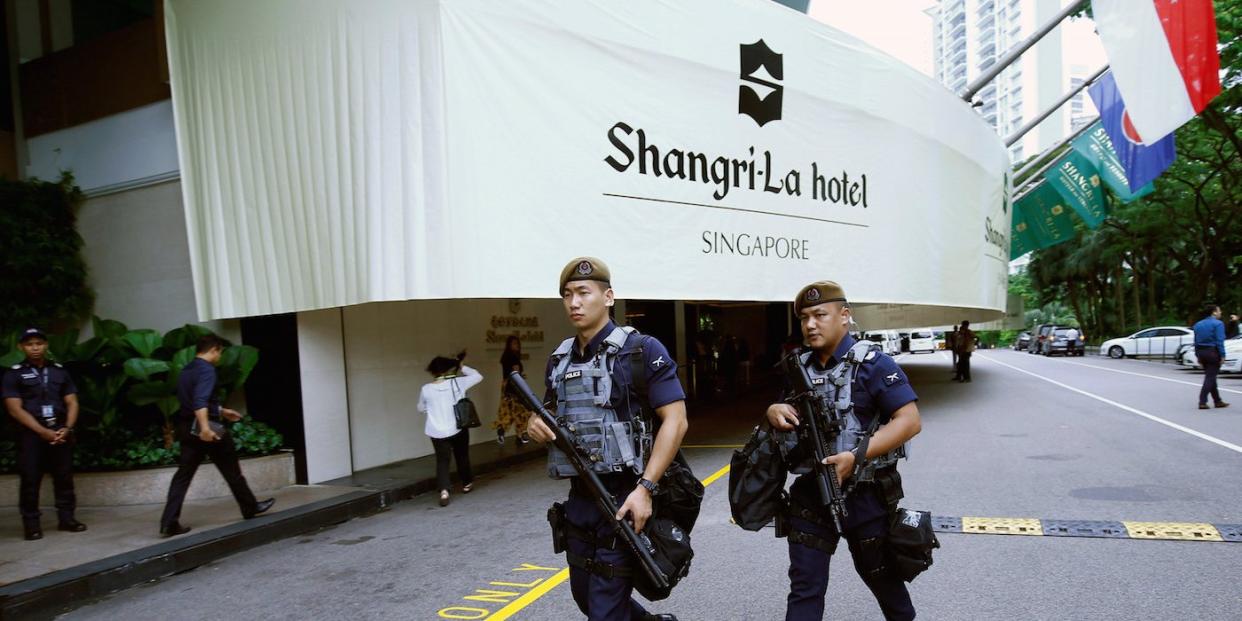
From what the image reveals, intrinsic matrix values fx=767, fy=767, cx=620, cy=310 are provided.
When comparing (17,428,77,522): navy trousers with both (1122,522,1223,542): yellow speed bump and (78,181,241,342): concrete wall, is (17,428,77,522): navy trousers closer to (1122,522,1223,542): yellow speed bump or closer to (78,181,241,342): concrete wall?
(78,181,241,342): concrete wall

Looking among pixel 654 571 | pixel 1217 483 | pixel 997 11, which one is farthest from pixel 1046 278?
pixel 997 11

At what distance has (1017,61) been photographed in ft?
321

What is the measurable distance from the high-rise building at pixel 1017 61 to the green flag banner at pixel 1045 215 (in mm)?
75770

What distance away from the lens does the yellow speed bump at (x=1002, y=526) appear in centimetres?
561

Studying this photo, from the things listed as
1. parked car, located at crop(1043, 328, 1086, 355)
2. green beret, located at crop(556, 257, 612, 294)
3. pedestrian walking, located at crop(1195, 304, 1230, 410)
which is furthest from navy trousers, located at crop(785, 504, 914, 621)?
parked car, located at crop(1043, 328, 1086, 355)

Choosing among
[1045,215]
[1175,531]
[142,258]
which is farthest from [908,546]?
[1045,215]

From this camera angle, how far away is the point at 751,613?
4.22 meters

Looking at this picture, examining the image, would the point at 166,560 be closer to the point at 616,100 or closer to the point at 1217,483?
the point at 616,100

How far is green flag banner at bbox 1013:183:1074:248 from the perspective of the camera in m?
21.1

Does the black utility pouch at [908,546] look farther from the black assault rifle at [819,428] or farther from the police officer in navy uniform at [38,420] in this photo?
the police officer in navy uniform at [38,420]

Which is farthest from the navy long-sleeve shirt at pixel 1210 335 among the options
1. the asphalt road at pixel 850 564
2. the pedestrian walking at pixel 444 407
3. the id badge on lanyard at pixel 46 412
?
the id badge on lanyard at pixel 46 412

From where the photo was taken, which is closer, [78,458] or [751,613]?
[751,613]

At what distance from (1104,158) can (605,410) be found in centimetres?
1872

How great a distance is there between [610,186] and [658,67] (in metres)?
1.74
